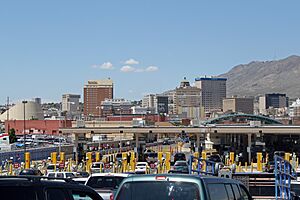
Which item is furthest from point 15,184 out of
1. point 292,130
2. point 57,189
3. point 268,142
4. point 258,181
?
point 268,142

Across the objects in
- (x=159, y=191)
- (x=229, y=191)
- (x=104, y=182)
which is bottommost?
(x=104, y=182)

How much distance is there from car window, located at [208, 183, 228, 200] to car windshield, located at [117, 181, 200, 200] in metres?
0.32

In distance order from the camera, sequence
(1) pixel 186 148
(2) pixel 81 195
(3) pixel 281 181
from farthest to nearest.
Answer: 1. (1) pixel 186 148
2. (3) pixel 281 181
3. (2) pixel 81 195

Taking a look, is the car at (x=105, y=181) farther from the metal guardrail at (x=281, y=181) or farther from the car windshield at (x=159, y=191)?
the car windshield at (x=159, y=191)

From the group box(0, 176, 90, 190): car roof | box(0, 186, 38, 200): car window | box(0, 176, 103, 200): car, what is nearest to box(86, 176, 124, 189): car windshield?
box(0, 176, 103, 200): car

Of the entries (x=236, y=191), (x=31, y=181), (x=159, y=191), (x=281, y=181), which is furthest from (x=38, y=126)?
(x=31, y=181)

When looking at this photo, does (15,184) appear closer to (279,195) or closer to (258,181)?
(279,195)

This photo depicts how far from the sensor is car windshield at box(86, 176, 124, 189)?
62.4ft

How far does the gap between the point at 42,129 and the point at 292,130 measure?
313 ft

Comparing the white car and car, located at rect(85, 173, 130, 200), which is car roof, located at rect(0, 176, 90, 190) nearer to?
car, located at rect(85, 173, 130, 200)

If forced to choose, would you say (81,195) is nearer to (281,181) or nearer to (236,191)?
(236,191)

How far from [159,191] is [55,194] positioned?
7.13 ft

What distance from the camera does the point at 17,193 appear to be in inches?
276

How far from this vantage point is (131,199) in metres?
9.40
